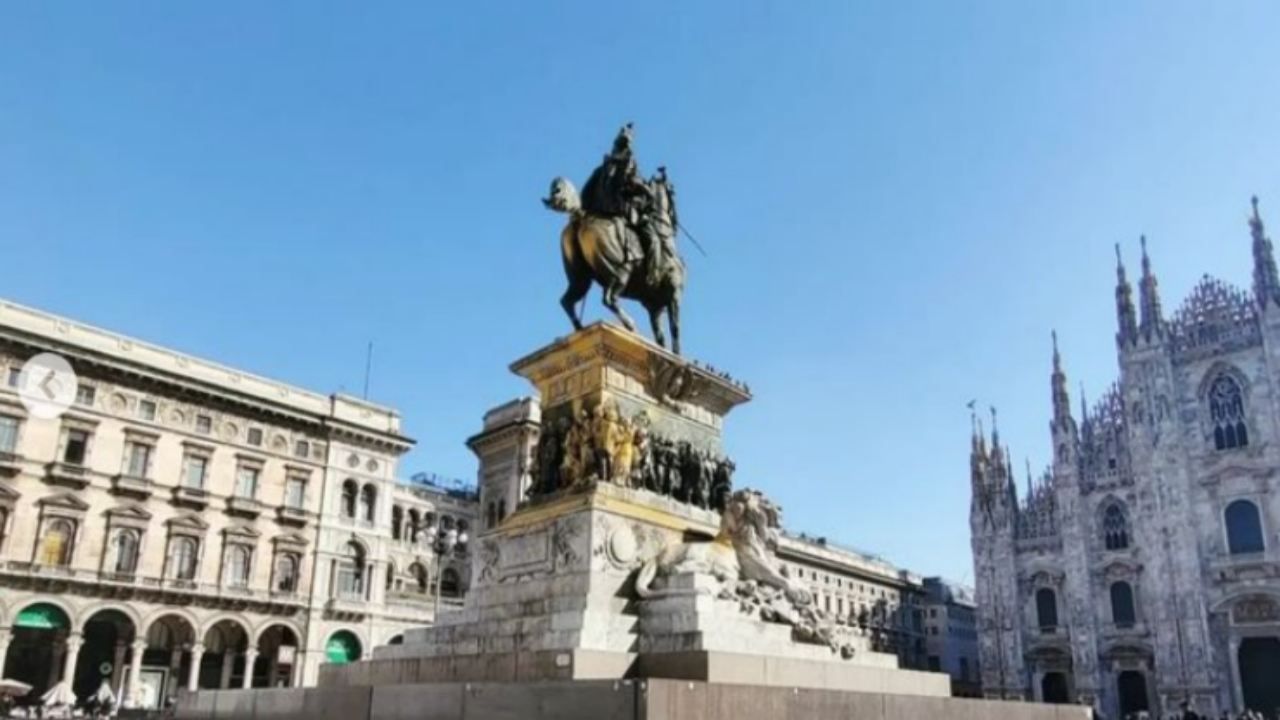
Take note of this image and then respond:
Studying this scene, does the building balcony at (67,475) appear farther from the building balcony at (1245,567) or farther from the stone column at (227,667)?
the building balcony at (1245,567)

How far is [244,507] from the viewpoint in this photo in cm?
3866

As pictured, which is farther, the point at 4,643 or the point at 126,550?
the point at 126,550

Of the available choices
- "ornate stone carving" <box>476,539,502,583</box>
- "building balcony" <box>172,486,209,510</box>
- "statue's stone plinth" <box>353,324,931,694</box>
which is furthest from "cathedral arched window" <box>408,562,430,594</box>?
"ornate stone carving" <box>476,539,502,583</box>

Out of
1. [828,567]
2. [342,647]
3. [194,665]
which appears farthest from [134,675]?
[828,567]

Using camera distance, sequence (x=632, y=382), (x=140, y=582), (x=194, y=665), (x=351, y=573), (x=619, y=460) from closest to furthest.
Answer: (x=619, y=460) → (x=632, y=382) → (x=140, y=582) → (x=194, y=665) → (x=351, y=573)

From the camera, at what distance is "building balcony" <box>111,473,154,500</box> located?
3541 cm

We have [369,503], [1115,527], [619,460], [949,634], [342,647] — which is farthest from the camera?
[949,634]

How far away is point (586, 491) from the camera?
9180 millimetres

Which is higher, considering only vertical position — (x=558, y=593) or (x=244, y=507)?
(x=244, y=507)

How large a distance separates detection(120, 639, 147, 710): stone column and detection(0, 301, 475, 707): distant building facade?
0.06m

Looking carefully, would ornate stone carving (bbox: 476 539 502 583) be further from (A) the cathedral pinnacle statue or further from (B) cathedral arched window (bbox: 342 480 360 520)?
(B) cathedral arched window (bbox: 342 480 360 520)

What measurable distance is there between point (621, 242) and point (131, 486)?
1250 inches

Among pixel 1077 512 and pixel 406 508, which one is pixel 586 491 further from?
pixel 1077 512

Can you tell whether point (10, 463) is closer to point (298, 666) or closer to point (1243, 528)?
point (298, 666)
